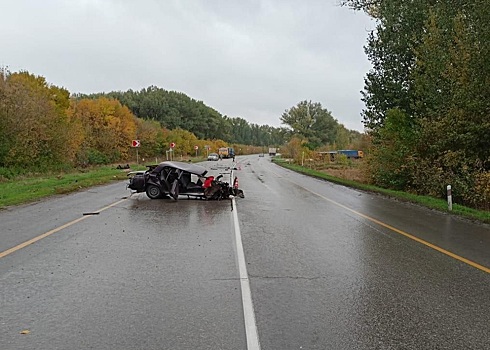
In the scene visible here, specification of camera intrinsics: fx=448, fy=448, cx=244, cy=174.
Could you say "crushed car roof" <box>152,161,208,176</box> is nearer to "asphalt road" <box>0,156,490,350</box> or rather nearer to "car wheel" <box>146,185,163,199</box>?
"car wheel" <box>146,185,163,199</box>

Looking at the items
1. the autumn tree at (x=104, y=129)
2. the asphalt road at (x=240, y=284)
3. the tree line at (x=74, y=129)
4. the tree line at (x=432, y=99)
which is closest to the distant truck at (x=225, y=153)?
the tree line at (x=74, y=129)

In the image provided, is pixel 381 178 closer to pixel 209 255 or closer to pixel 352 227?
pixel 352 227

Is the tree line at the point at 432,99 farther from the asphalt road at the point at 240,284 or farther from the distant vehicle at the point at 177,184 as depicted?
the distant vehicle at the point at 177,184

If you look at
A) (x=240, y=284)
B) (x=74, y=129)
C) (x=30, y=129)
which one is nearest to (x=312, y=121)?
(x=74, y=129)

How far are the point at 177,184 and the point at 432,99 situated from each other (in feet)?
37.9

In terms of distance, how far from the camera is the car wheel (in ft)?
56.4

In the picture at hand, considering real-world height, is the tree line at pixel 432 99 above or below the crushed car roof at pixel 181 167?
above

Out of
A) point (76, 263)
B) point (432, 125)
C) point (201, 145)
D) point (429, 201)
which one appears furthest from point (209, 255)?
point (201, 145)

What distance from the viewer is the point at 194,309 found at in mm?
5137

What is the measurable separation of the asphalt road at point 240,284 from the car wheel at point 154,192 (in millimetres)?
4910

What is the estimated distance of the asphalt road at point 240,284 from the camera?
4438 mm

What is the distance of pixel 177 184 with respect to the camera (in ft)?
55.4

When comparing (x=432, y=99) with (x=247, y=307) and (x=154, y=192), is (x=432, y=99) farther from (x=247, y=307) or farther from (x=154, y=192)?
(x=247, y=307)

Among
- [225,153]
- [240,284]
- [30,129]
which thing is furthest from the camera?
[225,153]
